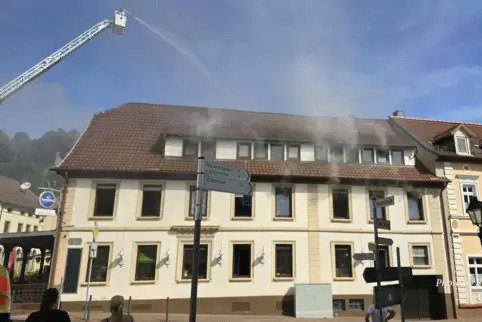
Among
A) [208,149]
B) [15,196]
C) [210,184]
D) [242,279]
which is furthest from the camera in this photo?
[15,196]

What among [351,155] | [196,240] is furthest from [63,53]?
[196,240]

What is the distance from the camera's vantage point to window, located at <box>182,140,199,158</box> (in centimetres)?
1900

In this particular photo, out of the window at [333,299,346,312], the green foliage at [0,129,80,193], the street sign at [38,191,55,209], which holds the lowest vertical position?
the window at [333,299,346,312]

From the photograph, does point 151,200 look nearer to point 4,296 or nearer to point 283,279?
point 283,279

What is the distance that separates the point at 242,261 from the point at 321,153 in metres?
7.18

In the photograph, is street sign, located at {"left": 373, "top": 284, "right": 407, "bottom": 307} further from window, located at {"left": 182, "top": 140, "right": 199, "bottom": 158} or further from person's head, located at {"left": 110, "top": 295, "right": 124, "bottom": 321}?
window, located at {"left": 182, "top": 140, "right": 199, "bottom": 158}

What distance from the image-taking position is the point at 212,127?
66.9ft

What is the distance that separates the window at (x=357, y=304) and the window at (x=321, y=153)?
283 inches

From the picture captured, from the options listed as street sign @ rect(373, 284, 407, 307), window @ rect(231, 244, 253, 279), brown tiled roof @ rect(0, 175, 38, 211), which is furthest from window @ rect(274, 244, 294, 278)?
brown tiled roof @ rect(0, 175, 38, 211)

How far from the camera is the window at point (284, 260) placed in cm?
1744

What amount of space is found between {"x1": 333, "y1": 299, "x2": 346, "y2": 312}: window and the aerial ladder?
838 inches

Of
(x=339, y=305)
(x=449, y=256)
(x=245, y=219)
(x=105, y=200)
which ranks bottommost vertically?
(x=339, y=305)

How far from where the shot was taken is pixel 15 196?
141ft

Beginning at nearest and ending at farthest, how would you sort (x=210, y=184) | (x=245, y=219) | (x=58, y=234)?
(x=210, y=184) → (x=58, y=234) → (x=245, y=219)
